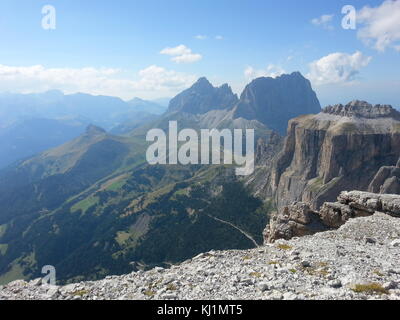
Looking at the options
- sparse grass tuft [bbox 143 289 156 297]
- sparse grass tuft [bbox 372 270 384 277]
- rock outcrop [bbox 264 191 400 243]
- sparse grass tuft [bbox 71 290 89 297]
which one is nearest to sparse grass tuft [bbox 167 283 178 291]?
sparse grass tuft [bbox 143 289 156 297]

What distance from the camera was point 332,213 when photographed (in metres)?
50.5

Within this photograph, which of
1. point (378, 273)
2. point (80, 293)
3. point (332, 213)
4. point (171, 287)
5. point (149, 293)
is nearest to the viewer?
point (149, 293)

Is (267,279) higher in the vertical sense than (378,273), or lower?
lower

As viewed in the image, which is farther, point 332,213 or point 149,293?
point 332,213

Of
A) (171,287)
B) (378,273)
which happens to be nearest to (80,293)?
(171,287)

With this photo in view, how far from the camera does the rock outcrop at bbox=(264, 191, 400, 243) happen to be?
4584 centimetres

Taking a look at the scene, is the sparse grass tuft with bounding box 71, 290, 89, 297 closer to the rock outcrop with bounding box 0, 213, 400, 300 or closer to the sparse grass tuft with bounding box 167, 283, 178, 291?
the rock outcrop with bounding box 0, 213, 400, 300

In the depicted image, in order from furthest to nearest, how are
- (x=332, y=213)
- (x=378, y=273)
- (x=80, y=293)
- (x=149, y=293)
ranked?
(x=332, y=213) < (x=378, y=273) < (x=80, y=293) < (x=149, y=293)

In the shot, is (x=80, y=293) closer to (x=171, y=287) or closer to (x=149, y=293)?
(x=149, y=293)

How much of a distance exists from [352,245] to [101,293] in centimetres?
2442

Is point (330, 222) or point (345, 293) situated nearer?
point (345, 293)

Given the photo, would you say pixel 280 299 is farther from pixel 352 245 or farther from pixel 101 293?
pixel 352 245
